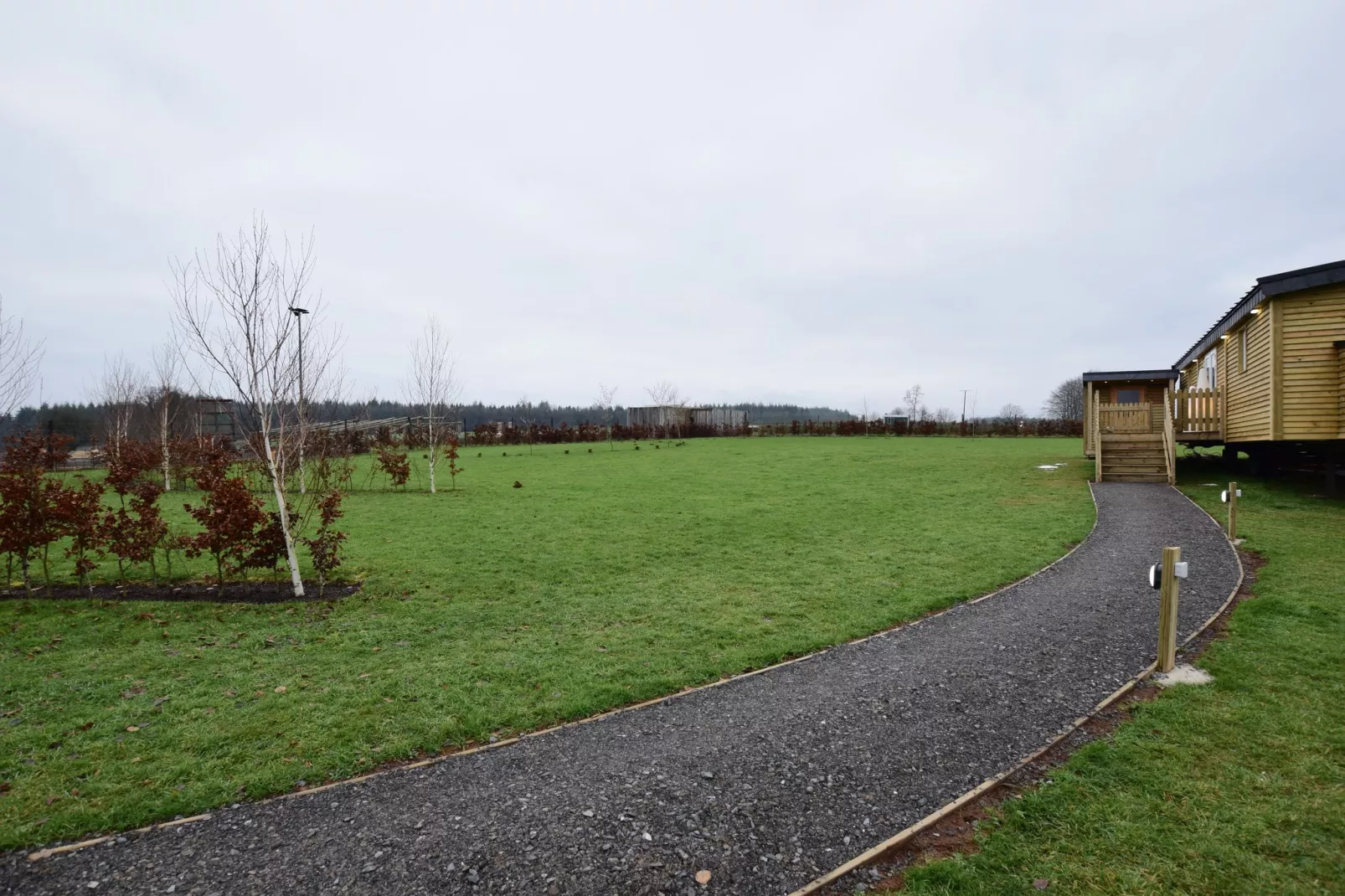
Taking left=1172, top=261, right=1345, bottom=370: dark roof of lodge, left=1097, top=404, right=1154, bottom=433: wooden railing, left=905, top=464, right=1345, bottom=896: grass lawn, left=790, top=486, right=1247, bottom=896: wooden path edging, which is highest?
left=1172, top=261, right=1345, bottom=370: dark roof of lodge

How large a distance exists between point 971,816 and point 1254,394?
17895 mm

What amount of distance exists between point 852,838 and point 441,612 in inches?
226

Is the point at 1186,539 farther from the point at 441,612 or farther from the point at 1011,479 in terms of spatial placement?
the point at 441,612

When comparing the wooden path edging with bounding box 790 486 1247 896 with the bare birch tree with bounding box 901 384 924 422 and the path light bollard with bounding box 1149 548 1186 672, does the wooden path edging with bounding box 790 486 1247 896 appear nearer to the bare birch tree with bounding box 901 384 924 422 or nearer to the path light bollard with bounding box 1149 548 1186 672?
the path light bollard with bounding box 1149 548 1186 672

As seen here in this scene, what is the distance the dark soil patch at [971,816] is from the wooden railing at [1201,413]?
17.6m

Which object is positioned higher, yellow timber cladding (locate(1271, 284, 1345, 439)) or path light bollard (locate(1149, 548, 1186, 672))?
yellow timber cladding (locate(1271, 284, 1345, 439))

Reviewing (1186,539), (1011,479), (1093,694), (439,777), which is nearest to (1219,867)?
(1093,694)

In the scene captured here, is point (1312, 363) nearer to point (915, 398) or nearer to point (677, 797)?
point (677, 797)

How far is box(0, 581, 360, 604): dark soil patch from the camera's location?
7.95m

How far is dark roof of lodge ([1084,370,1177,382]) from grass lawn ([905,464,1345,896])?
18707 mm

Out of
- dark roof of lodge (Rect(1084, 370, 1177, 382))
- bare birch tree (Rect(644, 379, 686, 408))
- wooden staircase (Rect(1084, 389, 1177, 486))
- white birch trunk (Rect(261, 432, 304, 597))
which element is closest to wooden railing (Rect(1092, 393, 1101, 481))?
wooden staircase (Rect(1084, 389, 1177, 486))

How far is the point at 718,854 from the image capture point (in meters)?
3.08

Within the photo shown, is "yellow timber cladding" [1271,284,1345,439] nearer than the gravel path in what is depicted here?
No

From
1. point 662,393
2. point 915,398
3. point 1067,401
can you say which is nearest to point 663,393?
point 662,393
